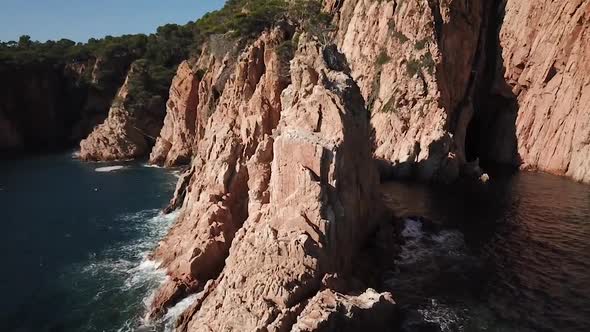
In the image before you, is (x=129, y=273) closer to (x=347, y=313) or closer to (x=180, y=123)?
(x=347, y=313)

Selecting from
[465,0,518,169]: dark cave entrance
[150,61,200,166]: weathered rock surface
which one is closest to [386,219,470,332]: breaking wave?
[465,0,518,169]: dark cave entrance

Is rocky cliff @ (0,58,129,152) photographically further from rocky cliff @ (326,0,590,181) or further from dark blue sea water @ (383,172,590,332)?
dark blue sea water @ (383,172,590,332)

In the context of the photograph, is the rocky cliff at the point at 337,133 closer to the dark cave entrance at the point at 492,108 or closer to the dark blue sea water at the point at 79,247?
the dark cave entrance at the point at 492,108

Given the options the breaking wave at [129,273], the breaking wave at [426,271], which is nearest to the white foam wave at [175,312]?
the breaking wave at [129,273]

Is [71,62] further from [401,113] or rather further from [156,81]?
[401,113]

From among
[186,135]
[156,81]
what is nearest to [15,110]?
[156,81]
